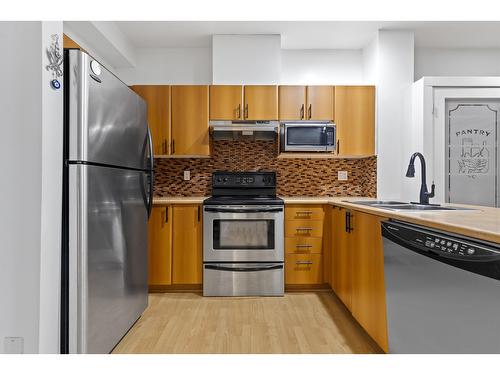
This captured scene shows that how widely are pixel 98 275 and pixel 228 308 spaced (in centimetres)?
132

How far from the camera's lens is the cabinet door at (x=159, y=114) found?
338 cm

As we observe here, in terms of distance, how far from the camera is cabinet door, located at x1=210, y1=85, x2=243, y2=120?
338cm

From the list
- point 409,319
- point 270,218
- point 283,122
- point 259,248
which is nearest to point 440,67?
point 283,122

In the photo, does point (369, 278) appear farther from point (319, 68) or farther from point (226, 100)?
point (319, 68)

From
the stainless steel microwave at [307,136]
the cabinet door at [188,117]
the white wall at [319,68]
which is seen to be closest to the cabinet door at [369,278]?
the stainless steel microwave at [307,136]

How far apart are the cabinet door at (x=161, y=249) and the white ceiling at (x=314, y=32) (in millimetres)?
1756

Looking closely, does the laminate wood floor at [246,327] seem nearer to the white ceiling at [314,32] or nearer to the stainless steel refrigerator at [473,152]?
the stainless steel refrigerator at [473,152]

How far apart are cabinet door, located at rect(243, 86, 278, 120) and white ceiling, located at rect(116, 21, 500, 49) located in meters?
0.59

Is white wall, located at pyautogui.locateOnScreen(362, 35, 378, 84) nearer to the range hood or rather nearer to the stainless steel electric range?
the range hood

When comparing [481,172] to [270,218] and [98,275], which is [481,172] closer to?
[270,218]

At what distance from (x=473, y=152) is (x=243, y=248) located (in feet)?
7.83

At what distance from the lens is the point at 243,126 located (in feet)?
10.9

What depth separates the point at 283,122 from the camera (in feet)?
11.2

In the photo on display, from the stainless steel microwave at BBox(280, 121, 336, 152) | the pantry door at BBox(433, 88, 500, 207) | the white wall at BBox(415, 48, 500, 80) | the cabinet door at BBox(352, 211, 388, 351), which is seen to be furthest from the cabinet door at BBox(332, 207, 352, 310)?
the white wall at BBox(415, 48, 500, 80)
